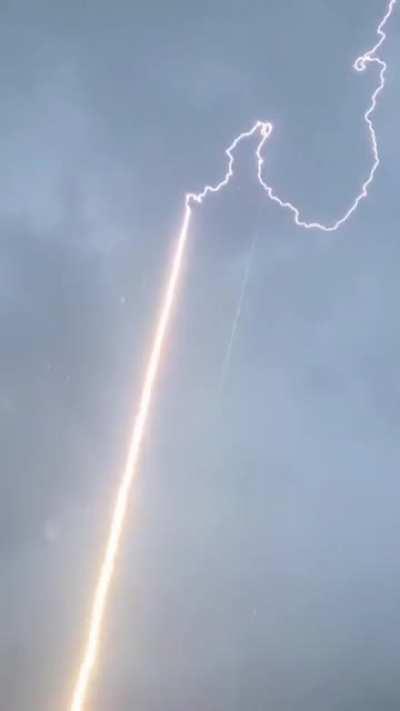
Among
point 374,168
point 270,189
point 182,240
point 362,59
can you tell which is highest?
point 362,59

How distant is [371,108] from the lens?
1242 inches

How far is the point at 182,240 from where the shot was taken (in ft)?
104

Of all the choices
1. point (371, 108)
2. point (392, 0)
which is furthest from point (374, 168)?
point (392, 0)

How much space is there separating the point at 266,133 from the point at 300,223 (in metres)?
4.13

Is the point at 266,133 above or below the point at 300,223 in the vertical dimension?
above

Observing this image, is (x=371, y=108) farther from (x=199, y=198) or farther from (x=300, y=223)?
(x=199, y=198)

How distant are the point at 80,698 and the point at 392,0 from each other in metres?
28.3

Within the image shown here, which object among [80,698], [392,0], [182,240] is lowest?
[80,698]

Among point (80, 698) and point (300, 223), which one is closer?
point (80, 698)

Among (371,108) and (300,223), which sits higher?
(371,108)

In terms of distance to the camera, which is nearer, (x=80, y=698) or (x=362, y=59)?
(x=80, y=698)

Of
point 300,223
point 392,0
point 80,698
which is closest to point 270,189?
point 300,223

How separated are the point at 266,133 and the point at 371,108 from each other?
14.2ft

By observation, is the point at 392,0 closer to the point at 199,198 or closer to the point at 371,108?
the point at 371,108
